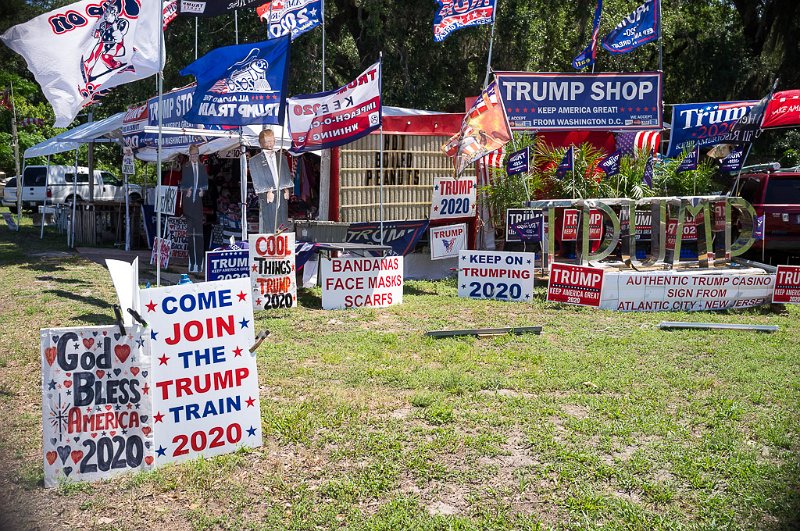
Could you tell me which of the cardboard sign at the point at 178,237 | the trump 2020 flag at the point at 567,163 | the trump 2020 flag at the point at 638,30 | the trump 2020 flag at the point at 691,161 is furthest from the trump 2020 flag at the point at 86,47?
the trump 2020 flag at the point at 638,30

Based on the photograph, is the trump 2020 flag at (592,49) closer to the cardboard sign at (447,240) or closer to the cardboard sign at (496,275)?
the cardboard sign at (447,240)

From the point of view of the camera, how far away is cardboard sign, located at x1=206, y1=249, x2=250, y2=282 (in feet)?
35.7

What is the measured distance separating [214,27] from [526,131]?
31.7 feet

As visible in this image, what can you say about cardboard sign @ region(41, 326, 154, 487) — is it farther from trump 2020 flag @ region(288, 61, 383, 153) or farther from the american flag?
the american flag

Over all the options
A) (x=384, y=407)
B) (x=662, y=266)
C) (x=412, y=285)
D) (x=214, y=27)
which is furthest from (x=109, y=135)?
(x=384, y=407)

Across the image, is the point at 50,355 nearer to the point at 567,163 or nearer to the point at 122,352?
the point at 122,352

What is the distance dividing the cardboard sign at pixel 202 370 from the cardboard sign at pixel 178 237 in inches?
385

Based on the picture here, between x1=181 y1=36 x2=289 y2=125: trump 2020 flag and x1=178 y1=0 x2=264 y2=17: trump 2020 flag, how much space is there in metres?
2.40

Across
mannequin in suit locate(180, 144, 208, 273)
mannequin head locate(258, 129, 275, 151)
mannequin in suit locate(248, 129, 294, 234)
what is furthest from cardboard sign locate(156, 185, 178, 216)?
mannequin head locate(258, 129, 275, 151)

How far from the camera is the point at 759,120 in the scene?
14203mm

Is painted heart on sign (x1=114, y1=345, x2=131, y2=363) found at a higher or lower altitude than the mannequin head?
lower

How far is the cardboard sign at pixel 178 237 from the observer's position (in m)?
15.2

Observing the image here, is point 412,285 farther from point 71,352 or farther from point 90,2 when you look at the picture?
point 71,352

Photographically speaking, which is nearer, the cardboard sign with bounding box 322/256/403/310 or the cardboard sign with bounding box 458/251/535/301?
the cardboard sign with bounding box 322/256/403/310
